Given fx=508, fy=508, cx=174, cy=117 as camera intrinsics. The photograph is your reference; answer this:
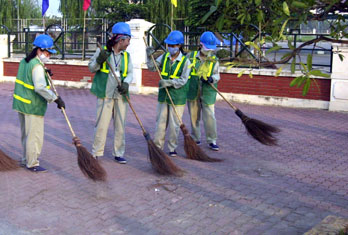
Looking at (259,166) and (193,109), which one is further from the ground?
(193,109)

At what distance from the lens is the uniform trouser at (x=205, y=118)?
795 centimetres


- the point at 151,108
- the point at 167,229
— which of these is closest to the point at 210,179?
the point at 167,229

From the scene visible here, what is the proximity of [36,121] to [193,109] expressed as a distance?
2.67 metres

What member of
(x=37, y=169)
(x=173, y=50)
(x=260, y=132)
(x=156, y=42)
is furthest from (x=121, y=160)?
(x=156, y=42)

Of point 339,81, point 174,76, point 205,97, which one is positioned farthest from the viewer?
point 339,81

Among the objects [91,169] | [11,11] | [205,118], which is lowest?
[91,169]

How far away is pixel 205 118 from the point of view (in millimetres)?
7996

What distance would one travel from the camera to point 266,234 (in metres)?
4.65

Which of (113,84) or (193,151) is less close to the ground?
(113,84)

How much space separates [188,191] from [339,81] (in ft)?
22.2

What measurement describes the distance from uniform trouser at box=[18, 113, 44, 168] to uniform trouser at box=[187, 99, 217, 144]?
2598 millimetres

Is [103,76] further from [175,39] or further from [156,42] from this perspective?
[156,42]

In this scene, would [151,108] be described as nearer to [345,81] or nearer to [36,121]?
[345,81]

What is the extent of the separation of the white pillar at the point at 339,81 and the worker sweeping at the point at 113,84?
608cm
